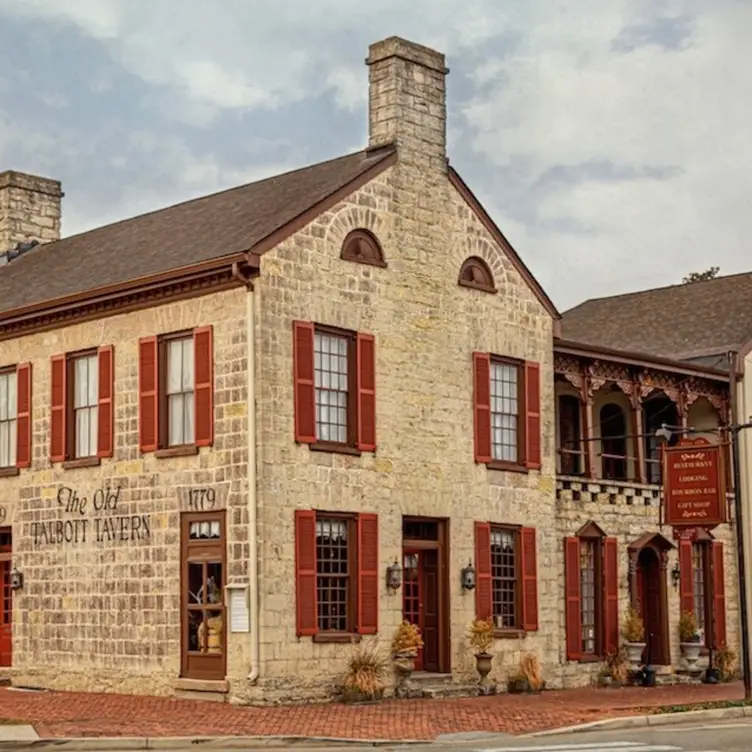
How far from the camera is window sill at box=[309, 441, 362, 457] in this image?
81.6 ft

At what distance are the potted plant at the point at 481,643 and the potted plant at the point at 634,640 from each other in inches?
180

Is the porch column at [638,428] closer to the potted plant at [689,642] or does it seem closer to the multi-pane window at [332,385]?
the potted plant at [689,642]

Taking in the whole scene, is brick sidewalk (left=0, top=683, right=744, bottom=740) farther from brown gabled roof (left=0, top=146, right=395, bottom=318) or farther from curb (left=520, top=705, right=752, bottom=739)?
brown gabled roof (left=0, top=146, right=395, bottom=318)

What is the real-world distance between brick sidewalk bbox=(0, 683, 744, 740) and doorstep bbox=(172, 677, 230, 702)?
29cm

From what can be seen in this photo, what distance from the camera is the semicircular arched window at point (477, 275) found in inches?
1102

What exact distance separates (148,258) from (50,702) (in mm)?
7730

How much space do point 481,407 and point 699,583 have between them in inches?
332

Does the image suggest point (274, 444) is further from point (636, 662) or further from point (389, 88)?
point (636, 662)

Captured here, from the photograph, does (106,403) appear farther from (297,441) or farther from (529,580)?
(529,580)

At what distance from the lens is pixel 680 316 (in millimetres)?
39625

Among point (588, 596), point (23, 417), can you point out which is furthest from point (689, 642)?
point (23, 417)

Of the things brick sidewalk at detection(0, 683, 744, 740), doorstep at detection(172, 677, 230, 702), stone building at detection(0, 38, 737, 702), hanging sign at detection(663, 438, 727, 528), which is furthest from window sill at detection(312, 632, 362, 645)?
hanging sign at detection(663, 438, 727, 528)

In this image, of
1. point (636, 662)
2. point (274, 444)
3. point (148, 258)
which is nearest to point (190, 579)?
point (274, 444)

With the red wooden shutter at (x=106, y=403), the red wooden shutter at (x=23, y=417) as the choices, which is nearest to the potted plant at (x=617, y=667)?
the red wooden shutter at (x=106, y=403)
